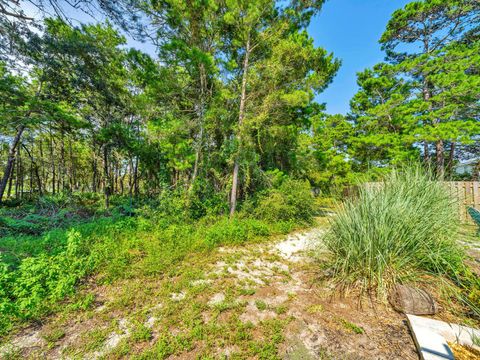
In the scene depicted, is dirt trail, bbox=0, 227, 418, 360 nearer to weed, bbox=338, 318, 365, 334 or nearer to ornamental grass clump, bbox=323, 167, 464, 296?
weed, bbox=338, 318, 365, 334

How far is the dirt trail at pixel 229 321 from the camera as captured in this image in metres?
1.65

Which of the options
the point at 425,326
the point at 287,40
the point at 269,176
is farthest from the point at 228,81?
the point at 425,326

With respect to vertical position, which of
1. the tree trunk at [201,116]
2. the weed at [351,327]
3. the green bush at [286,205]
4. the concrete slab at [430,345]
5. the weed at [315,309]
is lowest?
the weed at [315,309]

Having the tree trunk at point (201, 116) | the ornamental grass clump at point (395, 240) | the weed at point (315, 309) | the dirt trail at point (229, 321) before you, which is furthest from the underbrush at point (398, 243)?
the tree trunk at point (201, 116)

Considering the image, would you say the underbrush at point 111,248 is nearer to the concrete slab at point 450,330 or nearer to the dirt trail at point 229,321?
the dirt trail at point 229,321

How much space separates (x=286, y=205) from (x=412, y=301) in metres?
4.08

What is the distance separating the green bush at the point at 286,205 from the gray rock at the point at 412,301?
3.91 meters

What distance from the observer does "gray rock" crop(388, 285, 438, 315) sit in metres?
1.97

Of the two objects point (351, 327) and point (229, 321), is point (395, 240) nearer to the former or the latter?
point (351, 327)

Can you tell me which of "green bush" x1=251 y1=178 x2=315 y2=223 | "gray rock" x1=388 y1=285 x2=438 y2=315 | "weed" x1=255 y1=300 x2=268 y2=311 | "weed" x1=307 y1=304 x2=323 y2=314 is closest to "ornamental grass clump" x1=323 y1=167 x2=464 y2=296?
"gray rock" x1=388 y1=285 x2=438 y2=315

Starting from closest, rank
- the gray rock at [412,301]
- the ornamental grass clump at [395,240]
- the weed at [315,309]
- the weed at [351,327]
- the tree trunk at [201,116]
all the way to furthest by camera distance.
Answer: the weed at [351,327] → the gray rock at [412,301] → the weed at [315,309] → the ornamental grass clump at [395,240] → the tree trunk at [201,116]

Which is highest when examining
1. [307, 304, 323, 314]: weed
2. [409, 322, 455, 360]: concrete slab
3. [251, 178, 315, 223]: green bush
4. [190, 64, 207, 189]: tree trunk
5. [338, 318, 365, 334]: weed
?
[190, 64, 207, 189]: tree trunk

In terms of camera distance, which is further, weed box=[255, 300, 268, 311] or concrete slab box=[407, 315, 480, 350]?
weed box=[255, 300, 268, 311]

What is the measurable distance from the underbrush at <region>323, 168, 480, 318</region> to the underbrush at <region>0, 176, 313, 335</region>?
8.47ft
